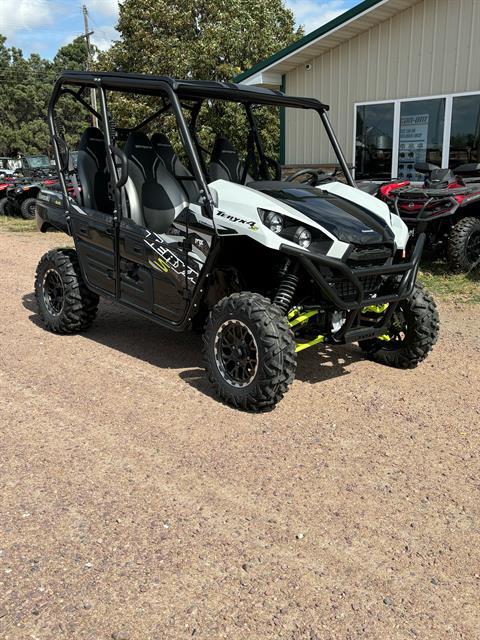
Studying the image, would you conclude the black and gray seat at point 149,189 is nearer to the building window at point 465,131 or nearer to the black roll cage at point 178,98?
the black roll cage at point 178,98

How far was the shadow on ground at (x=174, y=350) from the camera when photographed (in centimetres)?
490

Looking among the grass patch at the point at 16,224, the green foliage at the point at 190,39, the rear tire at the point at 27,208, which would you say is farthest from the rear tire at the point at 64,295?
the green foliage at the point at 190,39

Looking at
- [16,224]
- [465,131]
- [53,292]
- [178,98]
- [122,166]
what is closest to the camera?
[178,98]

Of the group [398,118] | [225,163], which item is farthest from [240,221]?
[398,118]

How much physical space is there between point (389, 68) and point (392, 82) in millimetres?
252

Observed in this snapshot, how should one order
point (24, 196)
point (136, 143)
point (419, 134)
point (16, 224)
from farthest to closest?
point (24, 196), point (16, 224), point (419, 134), point (136, 143)

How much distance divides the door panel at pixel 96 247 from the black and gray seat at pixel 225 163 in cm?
102

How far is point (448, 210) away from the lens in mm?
7961

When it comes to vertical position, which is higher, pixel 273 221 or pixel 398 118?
pixel 398 118

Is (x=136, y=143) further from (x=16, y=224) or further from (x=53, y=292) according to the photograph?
(x=16, y=224)

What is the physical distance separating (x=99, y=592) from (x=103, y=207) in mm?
3781

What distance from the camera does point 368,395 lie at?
176 inches

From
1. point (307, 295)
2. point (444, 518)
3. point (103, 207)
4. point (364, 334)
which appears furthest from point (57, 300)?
point (444, 518)

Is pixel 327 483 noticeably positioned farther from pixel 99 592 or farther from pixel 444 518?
pixel 99 592
